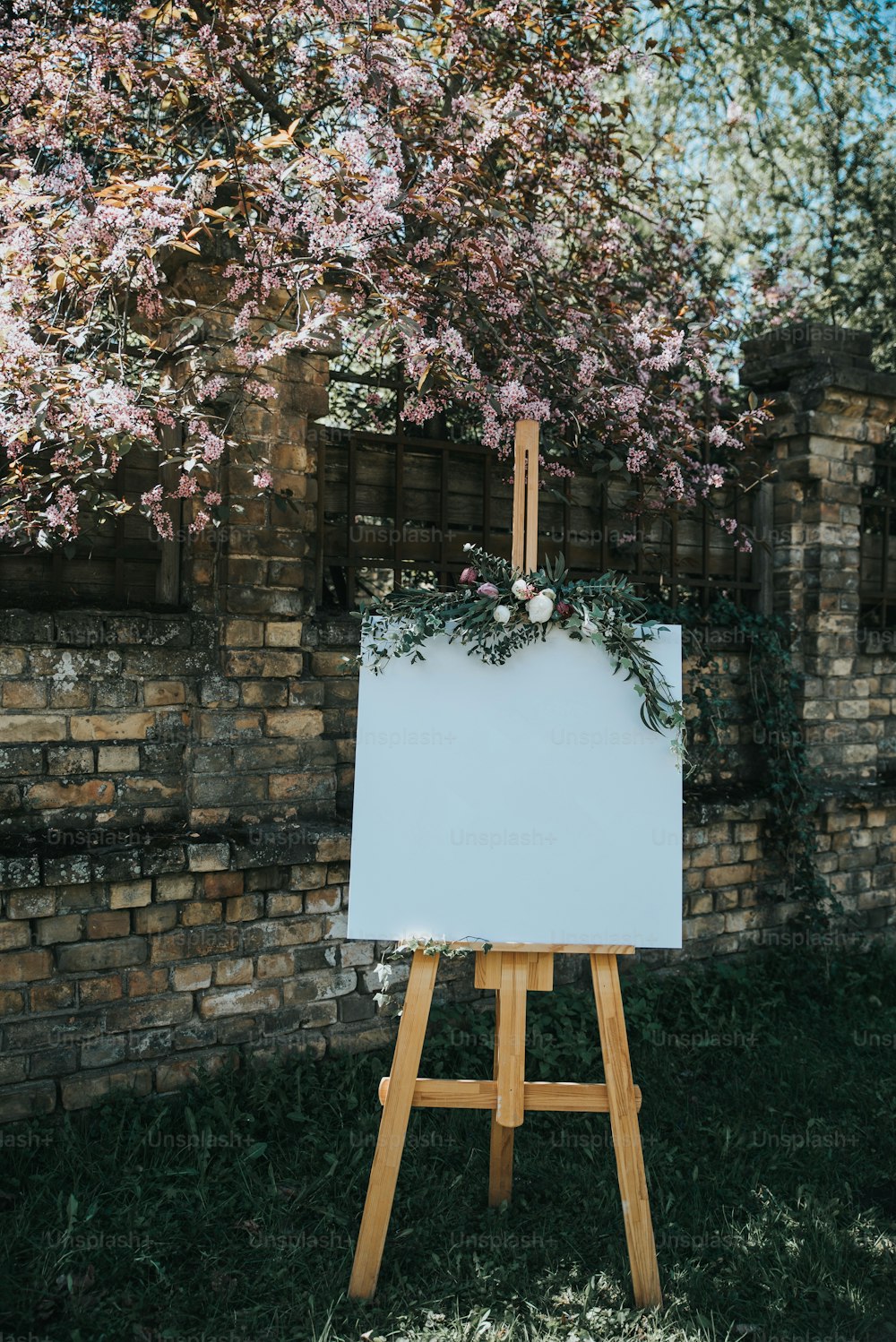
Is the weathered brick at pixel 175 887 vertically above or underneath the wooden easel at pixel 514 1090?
above

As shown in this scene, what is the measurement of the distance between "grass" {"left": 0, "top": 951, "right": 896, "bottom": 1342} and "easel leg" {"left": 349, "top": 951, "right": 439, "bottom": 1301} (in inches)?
4.1

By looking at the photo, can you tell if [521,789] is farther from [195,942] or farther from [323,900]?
[195,942]

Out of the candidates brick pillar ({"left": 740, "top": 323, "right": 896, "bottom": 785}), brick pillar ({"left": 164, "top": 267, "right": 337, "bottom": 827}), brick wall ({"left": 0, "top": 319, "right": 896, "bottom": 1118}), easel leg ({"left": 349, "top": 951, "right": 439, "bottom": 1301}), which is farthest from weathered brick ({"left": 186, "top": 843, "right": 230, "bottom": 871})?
brick pillar ({"left": 740, "top": 323, "right": 896, "bottom": 785})

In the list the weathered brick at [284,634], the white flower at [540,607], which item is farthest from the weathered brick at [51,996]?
the white flower at [540,607]

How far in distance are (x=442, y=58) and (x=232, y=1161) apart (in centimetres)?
463

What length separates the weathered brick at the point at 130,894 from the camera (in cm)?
338

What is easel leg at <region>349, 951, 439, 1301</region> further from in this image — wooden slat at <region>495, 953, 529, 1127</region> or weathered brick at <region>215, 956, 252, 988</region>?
weathered brick at <region>215, 956, 252, 988</region>

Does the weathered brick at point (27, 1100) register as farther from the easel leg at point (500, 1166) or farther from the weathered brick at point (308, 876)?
the easel leg at point (500, 1166)

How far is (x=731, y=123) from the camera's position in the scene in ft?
18.6

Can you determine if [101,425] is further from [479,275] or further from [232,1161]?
[232,1161]

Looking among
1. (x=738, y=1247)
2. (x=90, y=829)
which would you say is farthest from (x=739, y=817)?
(x=90, y=829)

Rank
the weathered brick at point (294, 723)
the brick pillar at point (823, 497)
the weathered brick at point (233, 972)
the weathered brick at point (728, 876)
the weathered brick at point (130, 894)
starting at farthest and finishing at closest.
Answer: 1. the brick pillar at point (823, 497)
2. the weathered brick at point (728, 876)
3. the weathered brick at point (294, 723)
4. the weathered brick at point (233, 972)
5. the weathered brick at point (130, 894)

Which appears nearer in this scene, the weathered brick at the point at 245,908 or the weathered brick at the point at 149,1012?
the weathered brick at the point at 149,1012

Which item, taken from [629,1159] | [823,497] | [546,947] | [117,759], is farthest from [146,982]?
[823,497]
